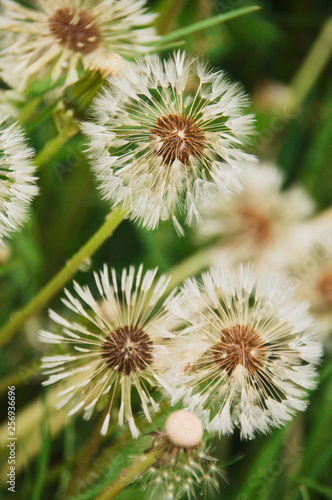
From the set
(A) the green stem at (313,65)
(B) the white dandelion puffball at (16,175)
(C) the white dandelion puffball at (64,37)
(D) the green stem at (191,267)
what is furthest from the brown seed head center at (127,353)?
(A) the green stem at (313,65)

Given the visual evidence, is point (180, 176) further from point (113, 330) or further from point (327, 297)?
point (327, 297)

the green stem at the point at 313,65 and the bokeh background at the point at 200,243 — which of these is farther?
the green stem at the point at 313,65

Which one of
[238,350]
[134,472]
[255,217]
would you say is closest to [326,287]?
[255,217]

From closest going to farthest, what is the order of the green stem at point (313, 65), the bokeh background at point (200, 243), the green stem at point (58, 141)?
1. the green stem at point (58, 141)
2. the bokeh background at point (200, 243)
3. the green stem at point (313, 65)

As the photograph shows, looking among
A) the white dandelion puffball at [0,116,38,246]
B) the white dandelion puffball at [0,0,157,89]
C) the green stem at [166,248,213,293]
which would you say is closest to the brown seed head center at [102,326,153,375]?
the white dandelion puffball at [0,116,38,246]

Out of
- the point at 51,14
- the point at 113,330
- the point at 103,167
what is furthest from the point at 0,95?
the point at 113,330

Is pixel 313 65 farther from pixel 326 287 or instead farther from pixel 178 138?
pixel 178 138

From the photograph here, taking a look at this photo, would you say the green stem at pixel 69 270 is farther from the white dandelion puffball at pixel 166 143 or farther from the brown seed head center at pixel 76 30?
the brown seed head center at pixel 76 30
